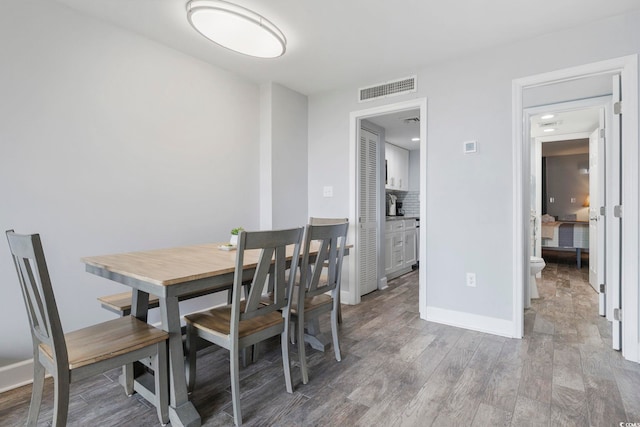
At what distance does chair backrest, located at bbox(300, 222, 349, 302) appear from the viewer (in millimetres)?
1865

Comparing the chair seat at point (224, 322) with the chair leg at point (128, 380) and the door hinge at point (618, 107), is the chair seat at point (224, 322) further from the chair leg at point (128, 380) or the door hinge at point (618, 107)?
the door hinge at point (618, 107)

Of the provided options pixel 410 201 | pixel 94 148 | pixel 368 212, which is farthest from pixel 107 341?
pixel 410 201

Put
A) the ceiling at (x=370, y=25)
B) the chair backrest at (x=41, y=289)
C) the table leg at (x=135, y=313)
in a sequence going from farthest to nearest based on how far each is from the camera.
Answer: the ceiling at (x=370, y=25)
the table leg at (x=135, y=313)
the chair backrest at (x=41, y=289)

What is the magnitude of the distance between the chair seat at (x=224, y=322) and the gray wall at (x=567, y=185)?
28.7 ft

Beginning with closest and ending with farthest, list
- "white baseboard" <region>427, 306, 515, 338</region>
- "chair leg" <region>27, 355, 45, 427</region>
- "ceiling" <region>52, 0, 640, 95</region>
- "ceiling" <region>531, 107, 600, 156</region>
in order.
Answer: "chair leg" <region>27, 355, 45, 427</region> → "ceiling" <region>52, 0, 640, 95</region> → "white baseboard" <region>427, 306, 515, 338</region> → "ceiling" <region>531, 107, 600, 156</region>

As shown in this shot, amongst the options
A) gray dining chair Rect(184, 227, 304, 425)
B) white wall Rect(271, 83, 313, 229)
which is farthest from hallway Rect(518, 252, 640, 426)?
white wall Rect(271, 83, 313, 229)

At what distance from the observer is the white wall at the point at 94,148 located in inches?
77.7

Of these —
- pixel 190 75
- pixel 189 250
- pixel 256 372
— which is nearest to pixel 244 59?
pixel 190 75

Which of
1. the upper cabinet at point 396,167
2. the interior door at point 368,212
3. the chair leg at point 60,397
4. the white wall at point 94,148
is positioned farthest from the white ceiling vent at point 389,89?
the chair leg at point 60,397

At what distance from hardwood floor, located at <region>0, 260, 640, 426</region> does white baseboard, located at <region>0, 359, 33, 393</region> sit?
6cm

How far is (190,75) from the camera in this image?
2904 mm

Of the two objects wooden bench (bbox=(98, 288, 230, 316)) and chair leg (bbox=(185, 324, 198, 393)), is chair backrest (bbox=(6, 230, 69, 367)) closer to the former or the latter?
wooden bench (bbox=(98, 288, 230, 316))

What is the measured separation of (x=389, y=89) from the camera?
3305 millimetres

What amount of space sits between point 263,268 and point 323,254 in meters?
0.48
